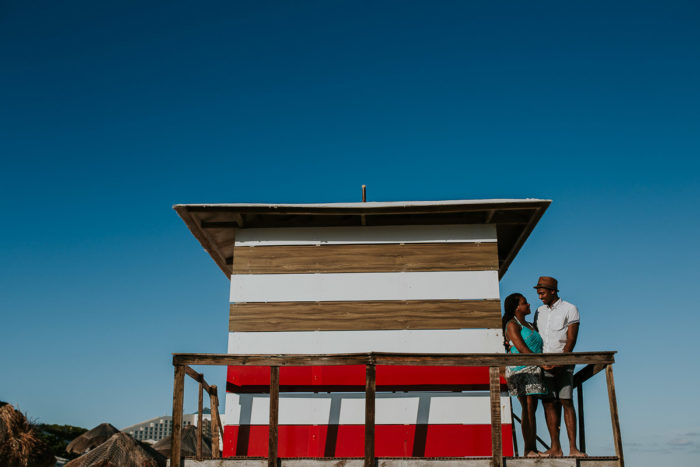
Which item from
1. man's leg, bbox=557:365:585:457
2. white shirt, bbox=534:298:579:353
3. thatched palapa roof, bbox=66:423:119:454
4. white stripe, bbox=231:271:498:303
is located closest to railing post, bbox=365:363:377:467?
man's leg, bbox=557:365:585:457

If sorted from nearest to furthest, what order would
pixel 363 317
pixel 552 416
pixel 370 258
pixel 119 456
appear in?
pixel 552 416, pixel 363 317, pixel 370 258, pixel 119 456

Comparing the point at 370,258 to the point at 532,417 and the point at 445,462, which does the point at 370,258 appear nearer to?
the point at 532,417

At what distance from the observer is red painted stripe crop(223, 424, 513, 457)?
360 inches

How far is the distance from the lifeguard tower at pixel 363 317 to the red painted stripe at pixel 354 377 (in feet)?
0.05

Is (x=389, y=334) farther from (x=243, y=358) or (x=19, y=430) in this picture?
(x=19, y=430)

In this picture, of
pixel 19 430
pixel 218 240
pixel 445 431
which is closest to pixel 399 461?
pixel 445 431

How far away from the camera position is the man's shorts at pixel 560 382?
25.5ft

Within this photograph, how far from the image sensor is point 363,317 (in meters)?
9.73

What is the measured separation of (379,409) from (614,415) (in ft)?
11.1

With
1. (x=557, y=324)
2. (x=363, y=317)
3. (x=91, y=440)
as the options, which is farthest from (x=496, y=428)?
(x=91, y=440)

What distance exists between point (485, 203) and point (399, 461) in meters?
4.08

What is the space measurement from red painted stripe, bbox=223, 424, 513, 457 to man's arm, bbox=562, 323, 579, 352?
193 centimetres

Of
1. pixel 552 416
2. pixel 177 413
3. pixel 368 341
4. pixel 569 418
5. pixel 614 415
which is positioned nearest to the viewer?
pixel 614 415

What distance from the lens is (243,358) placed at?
25.0ft
